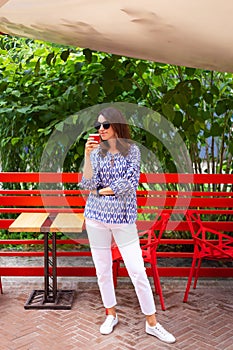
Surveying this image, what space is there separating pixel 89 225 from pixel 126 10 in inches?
93.1

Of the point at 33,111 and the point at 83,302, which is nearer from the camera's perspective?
the point at 83,302

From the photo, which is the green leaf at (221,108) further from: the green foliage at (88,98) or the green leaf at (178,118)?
the green leaf at (178,118)

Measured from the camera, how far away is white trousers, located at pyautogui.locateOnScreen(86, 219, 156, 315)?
12.8ft

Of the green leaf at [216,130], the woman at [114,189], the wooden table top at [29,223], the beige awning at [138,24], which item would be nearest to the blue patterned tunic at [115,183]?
the woman at [114,189]

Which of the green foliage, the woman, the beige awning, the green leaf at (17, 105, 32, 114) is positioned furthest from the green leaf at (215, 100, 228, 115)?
the beige awning

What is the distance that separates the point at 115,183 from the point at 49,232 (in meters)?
0.91

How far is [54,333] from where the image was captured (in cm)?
410

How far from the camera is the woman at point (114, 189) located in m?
3.80

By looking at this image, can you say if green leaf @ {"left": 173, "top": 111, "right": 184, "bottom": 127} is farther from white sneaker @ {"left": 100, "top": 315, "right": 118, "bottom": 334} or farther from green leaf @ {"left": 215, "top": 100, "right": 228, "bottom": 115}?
white sneaker @ {"left": 100, "top": 315, "right": 118, "bottom": 334}

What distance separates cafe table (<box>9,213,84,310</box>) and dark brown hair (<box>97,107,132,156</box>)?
0.84 m

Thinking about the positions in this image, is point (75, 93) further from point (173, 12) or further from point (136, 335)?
point (173, 12)

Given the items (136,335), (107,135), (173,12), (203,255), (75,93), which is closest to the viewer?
(173,12)

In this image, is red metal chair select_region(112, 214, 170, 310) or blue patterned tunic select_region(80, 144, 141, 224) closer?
blue patterned tunic select_region(80, 144, 141, 224)

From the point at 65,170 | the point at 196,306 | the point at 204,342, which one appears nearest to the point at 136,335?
the point at 204,342
